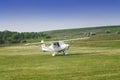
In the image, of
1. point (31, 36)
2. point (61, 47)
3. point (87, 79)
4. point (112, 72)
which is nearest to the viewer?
point (87, 79)

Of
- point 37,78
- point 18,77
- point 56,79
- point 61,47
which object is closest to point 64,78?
point 56,79

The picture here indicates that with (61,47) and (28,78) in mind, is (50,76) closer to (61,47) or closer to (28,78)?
(28,78)

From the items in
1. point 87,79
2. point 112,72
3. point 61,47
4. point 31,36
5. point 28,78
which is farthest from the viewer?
point 31,36

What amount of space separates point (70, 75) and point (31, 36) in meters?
170

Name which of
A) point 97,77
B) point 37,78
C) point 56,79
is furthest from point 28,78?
point 97,77

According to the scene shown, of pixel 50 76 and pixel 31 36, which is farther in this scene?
pixel 31 36

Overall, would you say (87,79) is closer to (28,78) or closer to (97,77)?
(97,77)

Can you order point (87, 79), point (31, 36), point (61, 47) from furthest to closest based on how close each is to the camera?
point (31, 36) → point (61, 47) → point (87, 79)

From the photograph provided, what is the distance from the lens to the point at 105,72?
23.2 meters

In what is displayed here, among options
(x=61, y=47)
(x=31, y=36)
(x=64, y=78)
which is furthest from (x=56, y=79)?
(x=31, y=36)

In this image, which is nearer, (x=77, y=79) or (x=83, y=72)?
(x=77, y=79)

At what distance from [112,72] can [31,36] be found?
16974 cm

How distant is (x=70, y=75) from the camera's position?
22.3 m

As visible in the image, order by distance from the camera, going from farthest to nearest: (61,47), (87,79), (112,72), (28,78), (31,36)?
1. (31,36)
2. (61,47)
3. (112,72)
4. (28,78)
5. (87,79)
